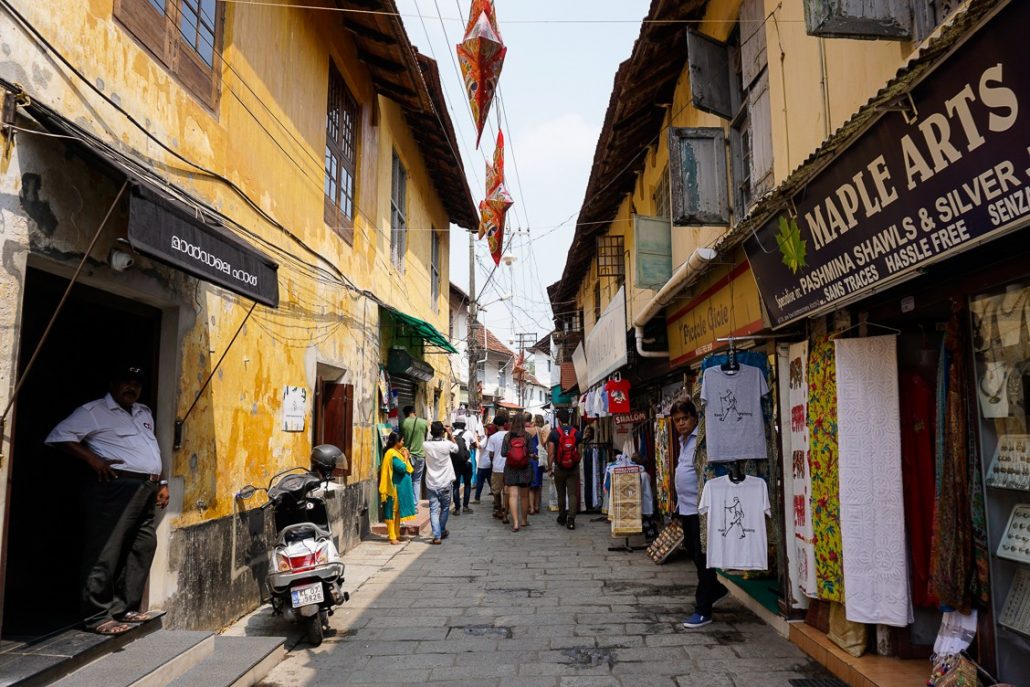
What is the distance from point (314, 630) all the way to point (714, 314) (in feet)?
17.0

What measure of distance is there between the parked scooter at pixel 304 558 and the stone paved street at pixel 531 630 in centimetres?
32

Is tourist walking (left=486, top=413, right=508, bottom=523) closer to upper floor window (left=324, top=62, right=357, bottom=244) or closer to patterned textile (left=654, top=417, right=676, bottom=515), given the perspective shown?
patterned textile (left=654, top=417, right=676, bottom=515)

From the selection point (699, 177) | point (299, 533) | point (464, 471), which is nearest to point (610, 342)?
point (464, 471)

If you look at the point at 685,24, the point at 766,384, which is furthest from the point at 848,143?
the point at 685,24

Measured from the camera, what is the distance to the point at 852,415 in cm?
498

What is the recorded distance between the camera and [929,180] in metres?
3.52

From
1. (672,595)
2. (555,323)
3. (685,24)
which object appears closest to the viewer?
(672,595)

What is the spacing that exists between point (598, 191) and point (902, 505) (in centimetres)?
952

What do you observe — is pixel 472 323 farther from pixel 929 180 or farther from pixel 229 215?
pixel 929 180

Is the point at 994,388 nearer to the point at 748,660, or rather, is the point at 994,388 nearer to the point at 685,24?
the point at 748,660

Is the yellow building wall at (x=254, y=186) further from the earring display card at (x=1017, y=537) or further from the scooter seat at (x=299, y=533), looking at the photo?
the earring display card at (x=1017, y=537)

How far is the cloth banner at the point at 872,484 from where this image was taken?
4.79m

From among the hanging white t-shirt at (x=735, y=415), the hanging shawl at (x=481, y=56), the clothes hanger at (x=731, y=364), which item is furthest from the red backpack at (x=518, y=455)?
the hanging shawl at (x=481, y=56)

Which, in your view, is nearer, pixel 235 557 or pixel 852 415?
pixel 852 415
